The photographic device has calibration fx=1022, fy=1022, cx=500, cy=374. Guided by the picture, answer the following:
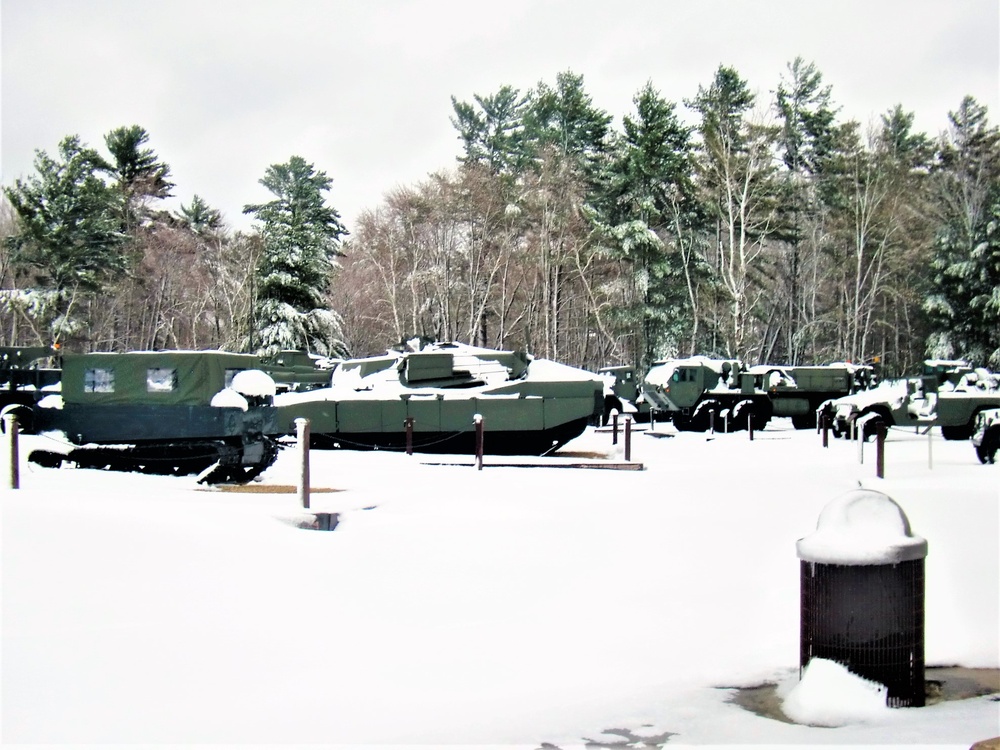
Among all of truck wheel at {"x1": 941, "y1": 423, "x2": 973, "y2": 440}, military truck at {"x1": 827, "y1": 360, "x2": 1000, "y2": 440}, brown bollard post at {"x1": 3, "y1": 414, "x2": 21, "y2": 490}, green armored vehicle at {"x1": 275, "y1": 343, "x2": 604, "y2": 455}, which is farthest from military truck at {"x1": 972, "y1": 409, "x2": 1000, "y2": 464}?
brown bollard post at {"x1": 3, "y1": 414, "x2": 21, "y2": 490}

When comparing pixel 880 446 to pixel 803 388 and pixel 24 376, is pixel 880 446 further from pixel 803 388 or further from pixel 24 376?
pixel 803 388

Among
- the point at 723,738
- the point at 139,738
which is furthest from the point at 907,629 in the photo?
the point at 139,738

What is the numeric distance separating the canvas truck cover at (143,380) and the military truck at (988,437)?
1171cm

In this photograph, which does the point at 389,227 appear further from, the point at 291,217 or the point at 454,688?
the point at 454,688

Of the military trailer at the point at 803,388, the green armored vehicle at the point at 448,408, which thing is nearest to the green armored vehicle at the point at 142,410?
the green armored vehicle at the point at 448,408

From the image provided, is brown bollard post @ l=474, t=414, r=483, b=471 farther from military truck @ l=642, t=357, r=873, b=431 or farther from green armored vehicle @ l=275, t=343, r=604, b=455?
military truck @ l=642, t=357, r=873, b=431

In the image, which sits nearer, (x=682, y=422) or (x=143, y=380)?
(x=143, y=380)

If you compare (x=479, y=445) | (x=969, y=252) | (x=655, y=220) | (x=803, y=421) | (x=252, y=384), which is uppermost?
(x=655, y=220)

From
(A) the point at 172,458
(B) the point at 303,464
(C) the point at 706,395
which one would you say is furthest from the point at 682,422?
(B) the point at 303,464

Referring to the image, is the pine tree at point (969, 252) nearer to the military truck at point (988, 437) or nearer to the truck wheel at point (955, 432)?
the truck wheel at point (955, 432)

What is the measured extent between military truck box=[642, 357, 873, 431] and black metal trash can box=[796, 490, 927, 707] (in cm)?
2268

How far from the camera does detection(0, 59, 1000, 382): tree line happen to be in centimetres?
4156

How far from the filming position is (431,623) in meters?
5.92

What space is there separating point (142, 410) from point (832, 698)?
37.6 feet
